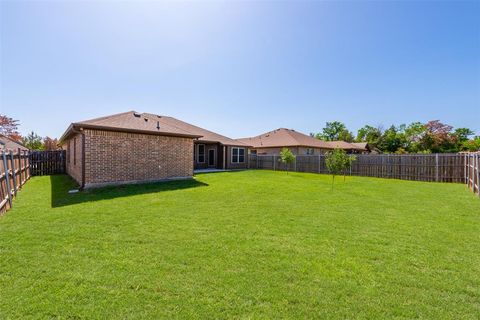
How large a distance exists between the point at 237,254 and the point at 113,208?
4.54 metres

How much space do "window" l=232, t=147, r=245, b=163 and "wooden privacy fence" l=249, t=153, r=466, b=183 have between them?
219 inches

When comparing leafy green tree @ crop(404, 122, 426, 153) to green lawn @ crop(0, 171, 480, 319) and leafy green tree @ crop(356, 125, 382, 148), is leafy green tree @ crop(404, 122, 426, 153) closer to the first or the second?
leafy green tree @ crop(356, 125, 382, 148)

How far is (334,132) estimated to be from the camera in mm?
57031

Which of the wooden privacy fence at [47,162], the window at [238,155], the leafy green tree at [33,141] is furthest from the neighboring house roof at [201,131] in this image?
the leafy green tree at [33,141]

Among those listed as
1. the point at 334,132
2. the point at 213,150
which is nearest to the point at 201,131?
the point at 213,150

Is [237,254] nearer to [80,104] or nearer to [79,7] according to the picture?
[79,7]

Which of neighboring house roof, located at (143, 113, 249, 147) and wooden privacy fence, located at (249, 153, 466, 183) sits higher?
neighboring house roof, located at (143, 113, 249, 147)

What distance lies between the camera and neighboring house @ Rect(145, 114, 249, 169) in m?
20.4

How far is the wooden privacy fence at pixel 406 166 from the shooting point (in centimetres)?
1331

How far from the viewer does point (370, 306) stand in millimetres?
2430

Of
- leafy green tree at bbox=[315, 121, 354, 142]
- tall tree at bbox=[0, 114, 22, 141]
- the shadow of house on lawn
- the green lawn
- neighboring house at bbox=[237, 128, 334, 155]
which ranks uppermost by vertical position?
leafy green tree at bbox=[315, 121, 354, 142]

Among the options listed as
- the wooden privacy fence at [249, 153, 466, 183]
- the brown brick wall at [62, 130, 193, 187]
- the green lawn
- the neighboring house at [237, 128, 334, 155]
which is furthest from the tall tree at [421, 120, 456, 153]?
the brown brick wall at [62, 130, 193, 187]

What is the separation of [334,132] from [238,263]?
58.9m

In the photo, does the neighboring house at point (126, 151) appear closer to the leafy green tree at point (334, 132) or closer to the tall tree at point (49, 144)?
the tall tree at point (49, 144)
